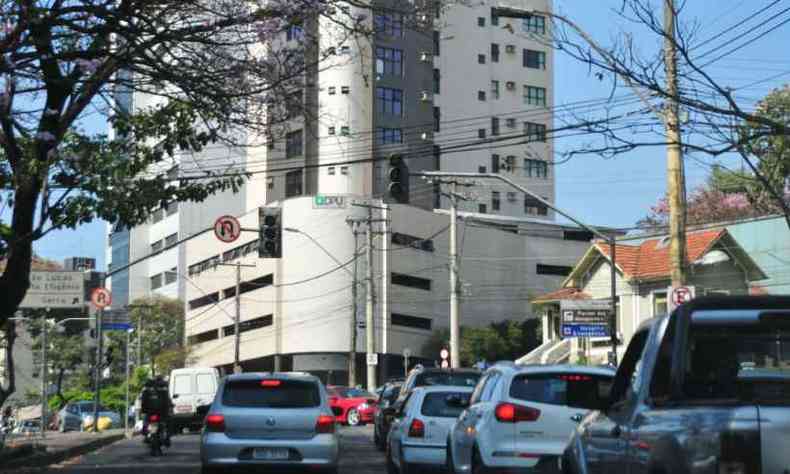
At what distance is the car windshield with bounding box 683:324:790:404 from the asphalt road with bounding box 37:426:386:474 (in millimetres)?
14726

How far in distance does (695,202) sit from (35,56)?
5670cm

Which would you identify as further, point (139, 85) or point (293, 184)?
point (293, 184)

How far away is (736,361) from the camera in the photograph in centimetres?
725

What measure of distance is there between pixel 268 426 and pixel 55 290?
21.4m

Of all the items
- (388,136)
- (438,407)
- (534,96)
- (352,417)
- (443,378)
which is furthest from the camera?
(534,96)

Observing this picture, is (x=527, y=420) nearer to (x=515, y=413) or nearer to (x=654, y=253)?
(x=515, y=413)

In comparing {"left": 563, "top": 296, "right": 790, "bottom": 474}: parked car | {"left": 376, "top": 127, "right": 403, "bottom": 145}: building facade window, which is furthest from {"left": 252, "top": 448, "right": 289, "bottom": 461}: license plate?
{"left": 376, "top": 127, "right": 403, "bottom": 145}: building facade window

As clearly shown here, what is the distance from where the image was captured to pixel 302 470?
688 inches

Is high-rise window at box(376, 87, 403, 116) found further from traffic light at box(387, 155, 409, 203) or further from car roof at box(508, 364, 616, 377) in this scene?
car roof at box(508, 364, 616, 377)

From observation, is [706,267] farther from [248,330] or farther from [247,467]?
[248,330]

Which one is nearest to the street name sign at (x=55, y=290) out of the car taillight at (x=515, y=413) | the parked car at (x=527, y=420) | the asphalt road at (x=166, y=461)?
the asphalt road at (x=166, y=461)

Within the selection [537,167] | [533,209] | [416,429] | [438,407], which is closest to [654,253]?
[537,167]

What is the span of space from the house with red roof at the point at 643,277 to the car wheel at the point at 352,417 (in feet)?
27.5

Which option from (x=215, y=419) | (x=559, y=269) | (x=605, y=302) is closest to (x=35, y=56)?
(x=215, y=419)
